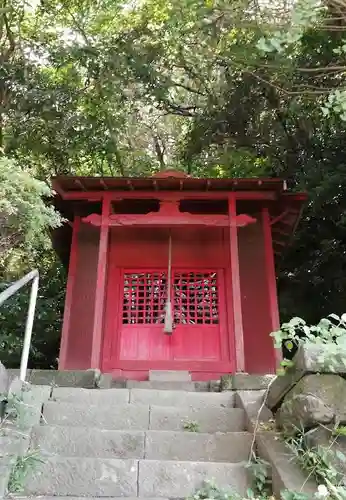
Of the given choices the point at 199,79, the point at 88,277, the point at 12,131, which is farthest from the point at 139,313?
the point at 199,79

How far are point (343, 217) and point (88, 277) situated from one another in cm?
539

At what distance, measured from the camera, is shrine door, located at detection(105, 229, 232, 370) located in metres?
7.32

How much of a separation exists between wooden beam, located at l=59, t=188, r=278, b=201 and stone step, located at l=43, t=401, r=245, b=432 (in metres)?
3.77

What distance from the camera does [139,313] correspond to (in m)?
7.74

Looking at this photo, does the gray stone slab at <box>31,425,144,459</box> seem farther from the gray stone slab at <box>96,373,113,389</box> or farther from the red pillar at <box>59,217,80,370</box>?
the red pillar at <box>59,217,80,370</box>

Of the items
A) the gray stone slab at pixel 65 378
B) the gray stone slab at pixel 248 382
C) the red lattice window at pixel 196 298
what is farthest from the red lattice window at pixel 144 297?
the gray stone slab at pixel 248 382

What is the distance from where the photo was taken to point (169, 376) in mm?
6602

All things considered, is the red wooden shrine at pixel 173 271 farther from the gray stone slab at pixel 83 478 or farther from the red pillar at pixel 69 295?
the gray stone slab at pixel 83 478

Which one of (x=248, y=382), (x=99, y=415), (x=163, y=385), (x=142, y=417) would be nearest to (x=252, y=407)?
(x=142, y=417)

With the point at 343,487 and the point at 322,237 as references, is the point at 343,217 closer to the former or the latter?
the point at 322,237

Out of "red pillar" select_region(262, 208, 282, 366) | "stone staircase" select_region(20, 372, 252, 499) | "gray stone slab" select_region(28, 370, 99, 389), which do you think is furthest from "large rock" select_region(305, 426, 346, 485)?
"red pillar" select_region(262, 208, 282, 366)

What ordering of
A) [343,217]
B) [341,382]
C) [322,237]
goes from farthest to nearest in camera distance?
1. [322,237]
2. [343,217]
3. [341,382]

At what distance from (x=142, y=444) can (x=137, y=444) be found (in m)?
0.04

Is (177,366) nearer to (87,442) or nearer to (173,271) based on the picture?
(173,271)
